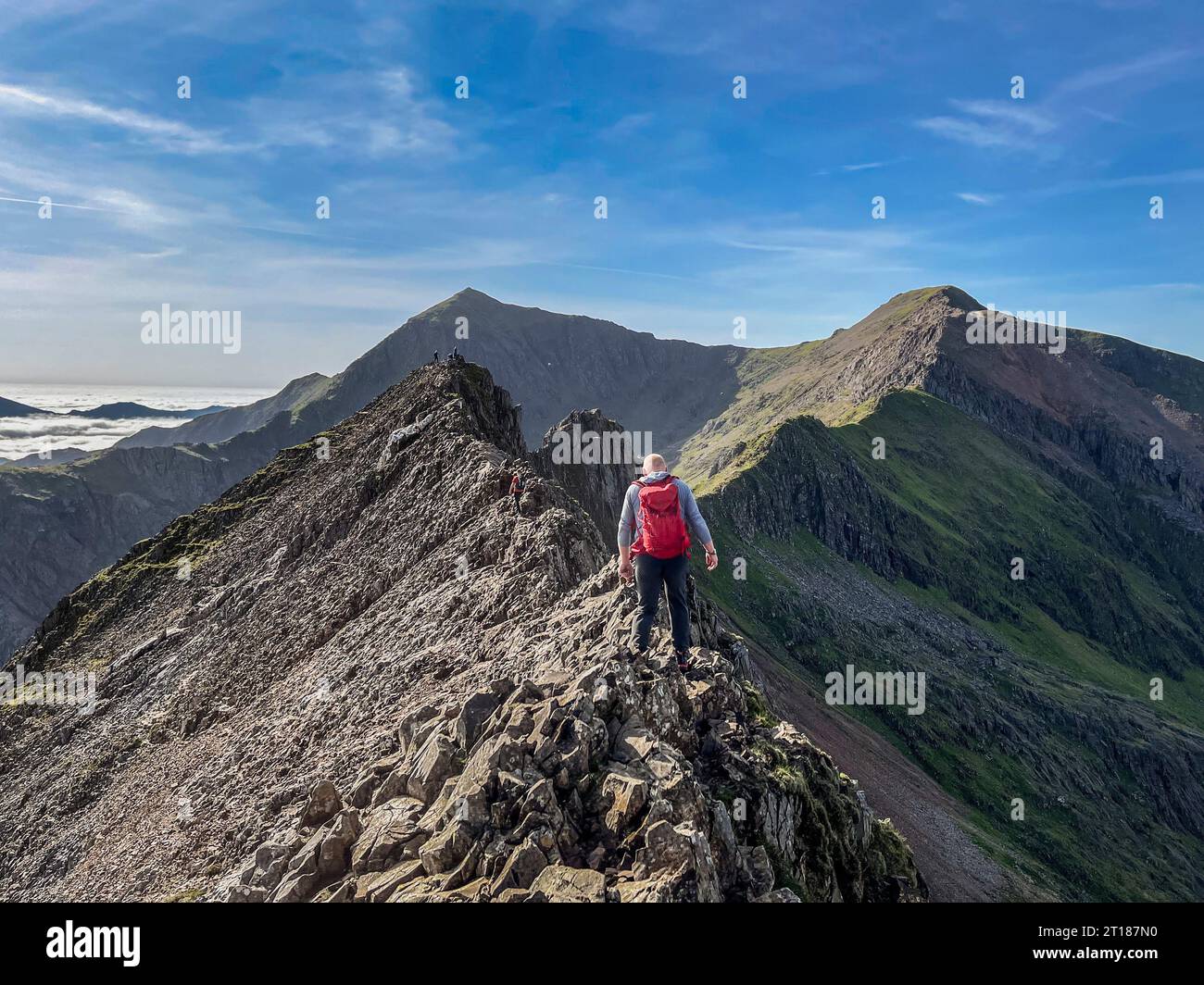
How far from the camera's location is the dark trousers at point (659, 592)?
60.2 ft

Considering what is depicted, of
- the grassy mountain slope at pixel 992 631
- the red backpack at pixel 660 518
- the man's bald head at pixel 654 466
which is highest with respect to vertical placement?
the man's bald head at pixel 654 466

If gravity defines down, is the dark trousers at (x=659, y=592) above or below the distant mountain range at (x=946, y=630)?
above

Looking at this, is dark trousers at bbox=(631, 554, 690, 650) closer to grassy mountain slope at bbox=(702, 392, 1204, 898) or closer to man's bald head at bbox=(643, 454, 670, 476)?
man's bald head at bbox=(643, 454, 670, 476)

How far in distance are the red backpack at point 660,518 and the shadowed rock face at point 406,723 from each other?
2.88 metres

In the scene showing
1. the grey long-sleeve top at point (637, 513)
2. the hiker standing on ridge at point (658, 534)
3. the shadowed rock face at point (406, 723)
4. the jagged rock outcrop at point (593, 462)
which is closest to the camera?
the shadowed rock face at point (406, 723)

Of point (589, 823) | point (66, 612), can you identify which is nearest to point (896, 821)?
point (589, 823)

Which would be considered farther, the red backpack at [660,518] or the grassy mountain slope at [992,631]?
the grassy mountain slope at [992,631]

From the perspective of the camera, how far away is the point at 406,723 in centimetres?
2264

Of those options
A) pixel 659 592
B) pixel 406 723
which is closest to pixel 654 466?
pixel 659 592

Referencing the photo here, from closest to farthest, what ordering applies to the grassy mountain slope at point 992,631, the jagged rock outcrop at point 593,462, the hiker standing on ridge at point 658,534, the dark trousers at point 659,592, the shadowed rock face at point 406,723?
1. the shadowed rock face at point 406,723
2. the hiker standing on ridge at point 658,534
3. the dark trousers at point 659,592
4. the jagged rock outcrop at point 593,462
5. the grassy mountain slope at point 992,631

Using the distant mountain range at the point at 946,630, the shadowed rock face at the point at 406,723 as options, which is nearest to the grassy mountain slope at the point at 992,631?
the distant mountain range at the point at 946,630

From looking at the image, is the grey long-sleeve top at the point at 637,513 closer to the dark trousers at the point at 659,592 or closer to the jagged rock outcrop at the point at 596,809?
the dark trousers at the point at 659,592
